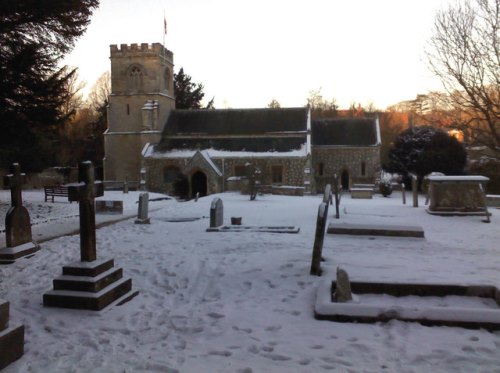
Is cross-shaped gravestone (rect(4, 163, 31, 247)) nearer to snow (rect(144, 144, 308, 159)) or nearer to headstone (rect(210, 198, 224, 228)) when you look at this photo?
headstone (rect(210, 198, 224, 228))

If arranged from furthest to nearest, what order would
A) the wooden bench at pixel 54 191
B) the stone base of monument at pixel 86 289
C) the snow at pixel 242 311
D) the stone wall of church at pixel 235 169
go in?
1. the stone wall of church at pixel 235 169
2. the wooden bench at pixel 54 191
3. the stone base of monument at pixel 86 289
4. the snow at pixel 242 311

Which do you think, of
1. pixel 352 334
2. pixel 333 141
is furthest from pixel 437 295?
pixel 333 141

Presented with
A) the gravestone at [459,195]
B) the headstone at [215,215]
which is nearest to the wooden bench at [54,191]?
the headstone at [215,215]

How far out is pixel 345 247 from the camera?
8703 millimetres

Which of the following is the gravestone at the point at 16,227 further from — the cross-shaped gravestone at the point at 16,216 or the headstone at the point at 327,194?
the headstone at the point at 327,194

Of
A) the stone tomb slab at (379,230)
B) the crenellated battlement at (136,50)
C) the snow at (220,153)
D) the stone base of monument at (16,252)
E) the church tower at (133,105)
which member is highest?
the crenellated battlement at (136,50)

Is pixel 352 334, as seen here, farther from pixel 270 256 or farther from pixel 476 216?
pixel 476 216

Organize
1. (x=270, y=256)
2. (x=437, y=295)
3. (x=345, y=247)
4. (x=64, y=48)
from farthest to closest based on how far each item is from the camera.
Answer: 1. (x=64, y=48)
2. (x=345, y=247)
3. (x=270, y=256)
4. (x=437, y=295)

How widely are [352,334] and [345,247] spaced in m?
4.31

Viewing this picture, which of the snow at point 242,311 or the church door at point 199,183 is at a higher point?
the church door at point 199,183

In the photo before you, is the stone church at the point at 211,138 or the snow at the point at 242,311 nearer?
the snow at the point at 242,311

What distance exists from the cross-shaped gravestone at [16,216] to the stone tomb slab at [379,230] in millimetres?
6330

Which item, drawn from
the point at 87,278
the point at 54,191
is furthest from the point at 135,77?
the point at 87,278

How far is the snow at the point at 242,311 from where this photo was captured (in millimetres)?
3947
